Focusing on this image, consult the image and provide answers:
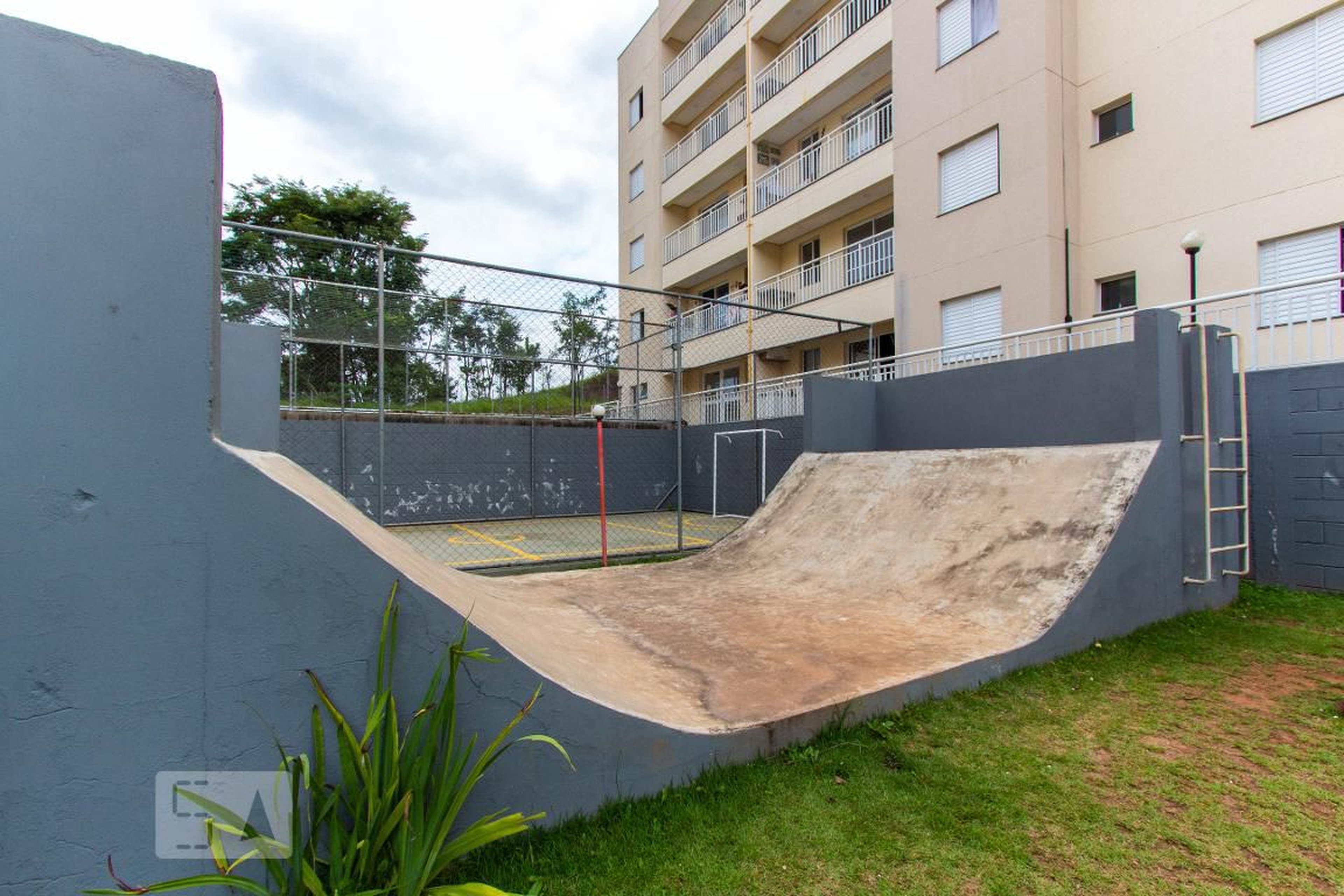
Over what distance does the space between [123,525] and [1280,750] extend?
435cm

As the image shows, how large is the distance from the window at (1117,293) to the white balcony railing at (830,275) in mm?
3984

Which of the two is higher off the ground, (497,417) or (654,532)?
(497,417)

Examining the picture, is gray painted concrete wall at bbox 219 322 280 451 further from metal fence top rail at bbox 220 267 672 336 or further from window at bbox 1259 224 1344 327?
window at bbox 1259 224 1344 327

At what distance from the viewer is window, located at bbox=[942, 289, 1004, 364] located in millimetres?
10516

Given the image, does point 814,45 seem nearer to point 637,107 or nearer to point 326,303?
point 637,107

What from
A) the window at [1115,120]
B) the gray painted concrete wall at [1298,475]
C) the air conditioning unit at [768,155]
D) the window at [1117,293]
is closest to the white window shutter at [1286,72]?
the window at [1115,120]

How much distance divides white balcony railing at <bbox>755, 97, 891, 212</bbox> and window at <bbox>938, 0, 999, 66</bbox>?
1737 millimetres

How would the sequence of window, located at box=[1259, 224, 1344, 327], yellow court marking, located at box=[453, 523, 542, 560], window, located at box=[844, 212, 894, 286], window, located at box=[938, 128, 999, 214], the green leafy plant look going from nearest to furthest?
the green leafy plant < window, located at box=[1259, 224, 1344, 327] < yellow court marking, located at box=[453, 523, 542, 560] < window, located at box=[938, 128, 999, 214] < window, located at box=[844, 212, 894, 286]

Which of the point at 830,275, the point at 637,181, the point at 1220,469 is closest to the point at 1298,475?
the point at 1220,469

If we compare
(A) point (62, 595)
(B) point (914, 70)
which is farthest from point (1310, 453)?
(B) point (914, 70)

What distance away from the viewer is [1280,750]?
2.70m

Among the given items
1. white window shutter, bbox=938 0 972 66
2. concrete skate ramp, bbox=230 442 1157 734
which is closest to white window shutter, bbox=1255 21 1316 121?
white window shutter, bbox=938 0 972 66

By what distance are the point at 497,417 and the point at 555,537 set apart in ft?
8.88

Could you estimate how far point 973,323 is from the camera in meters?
11.3
